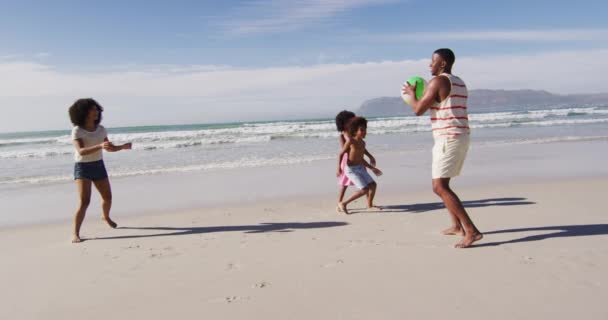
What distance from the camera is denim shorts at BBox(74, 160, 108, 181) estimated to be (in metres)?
5.21

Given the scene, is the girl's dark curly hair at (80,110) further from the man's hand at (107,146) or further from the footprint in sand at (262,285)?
the footprint in sand at (262,285)

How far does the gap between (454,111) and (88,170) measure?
420cm

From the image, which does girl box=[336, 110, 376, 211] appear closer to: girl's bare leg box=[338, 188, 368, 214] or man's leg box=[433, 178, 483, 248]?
girl's bare leg box=[338, 188, 368, 214]

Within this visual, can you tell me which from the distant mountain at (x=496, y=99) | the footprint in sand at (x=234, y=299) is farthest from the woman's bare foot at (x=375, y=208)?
the distant mountain at (x=496, y=99)

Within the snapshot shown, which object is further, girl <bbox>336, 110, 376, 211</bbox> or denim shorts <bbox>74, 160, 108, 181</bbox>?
girl <bbox>336, 110, 376, 211</bbox>

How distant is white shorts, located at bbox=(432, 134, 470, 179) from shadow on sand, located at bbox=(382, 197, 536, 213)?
1.91 metres

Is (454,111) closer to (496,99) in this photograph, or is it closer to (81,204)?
(81,204)

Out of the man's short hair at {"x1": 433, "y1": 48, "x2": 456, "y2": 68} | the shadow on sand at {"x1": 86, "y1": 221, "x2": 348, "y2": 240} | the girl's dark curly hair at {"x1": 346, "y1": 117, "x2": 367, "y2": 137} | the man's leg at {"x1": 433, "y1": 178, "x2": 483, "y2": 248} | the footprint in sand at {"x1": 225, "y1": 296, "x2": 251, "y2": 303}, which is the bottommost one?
the footprint in sand at {"x1": 225, "y1": 296, "x2": 251, "y2": 303}

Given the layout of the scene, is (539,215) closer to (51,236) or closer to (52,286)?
(52,286)

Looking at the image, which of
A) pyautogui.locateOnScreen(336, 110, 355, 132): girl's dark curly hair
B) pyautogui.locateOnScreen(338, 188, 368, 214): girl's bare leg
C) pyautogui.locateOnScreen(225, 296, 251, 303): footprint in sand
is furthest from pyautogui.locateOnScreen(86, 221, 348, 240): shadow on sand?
pyautogui.locateOnScreen(225, 296, 251, 303): footprint in sand

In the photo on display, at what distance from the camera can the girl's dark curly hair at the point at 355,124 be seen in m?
5.99

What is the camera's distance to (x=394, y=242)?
14.6 ft

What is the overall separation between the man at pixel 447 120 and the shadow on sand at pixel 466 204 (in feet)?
5.84

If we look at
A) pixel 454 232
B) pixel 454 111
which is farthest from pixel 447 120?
pixel 454 232
